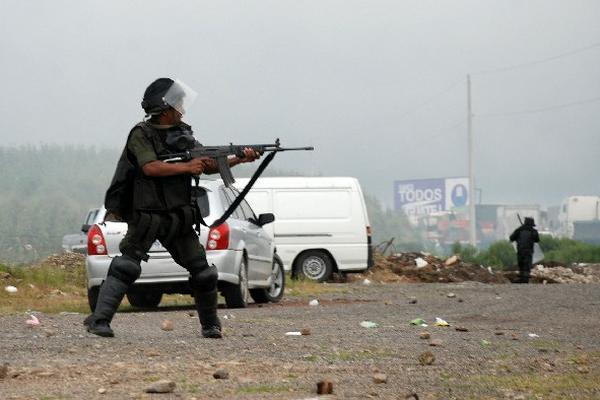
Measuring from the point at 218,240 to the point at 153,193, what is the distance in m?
6.46

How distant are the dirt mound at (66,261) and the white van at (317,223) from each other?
3814 mm

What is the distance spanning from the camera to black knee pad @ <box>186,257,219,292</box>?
11422 millimetres

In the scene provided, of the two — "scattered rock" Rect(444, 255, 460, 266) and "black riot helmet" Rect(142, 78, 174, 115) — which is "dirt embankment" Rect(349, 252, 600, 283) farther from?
"black riot helmet" Rect(142, 78, 174, 115)

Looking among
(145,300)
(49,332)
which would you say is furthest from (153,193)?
(145,300)

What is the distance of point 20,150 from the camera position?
11906 cm

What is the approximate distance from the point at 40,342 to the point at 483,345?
10.8 feet

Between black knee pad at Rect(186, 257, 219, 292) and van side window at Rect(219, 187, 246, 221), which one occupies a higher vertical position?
van side window at Rect(219, 187, 246, 221)

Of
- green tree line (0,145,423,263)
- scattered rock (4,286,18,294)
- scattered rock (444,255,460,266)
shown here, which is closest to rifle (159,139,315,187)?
scattered rock (4,286,18,294)

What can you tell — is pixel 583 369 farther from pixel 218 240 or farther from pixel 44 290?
pixel 44 290

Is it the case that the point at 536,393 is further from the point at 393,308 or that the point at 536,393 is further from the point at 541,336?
the point at 393,308

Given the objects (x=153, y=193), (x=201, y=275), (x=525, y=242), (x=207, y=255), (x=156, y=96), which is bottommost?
(x=201, y=275)

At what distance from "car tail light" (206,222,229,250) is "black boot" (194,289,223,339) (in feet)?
19.1

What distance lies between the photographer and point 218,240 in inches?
692

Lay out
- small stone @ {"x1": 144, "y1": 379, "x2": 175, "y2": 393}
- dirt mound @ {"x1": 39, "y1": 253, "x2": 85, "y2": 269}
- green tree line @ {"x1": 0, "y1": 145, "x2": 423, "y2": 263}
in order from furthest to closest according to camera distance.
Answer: green tree line @ {"x1": 0, "y1": 145, "x2": 423, "y2": 263} → dirt mound @ {"x1": 39, "y1": 253, "x2": 85, "y2": 269} → small stone @ {"x1": 144, "y1": 379, "x2": 175, "y2": 393}
